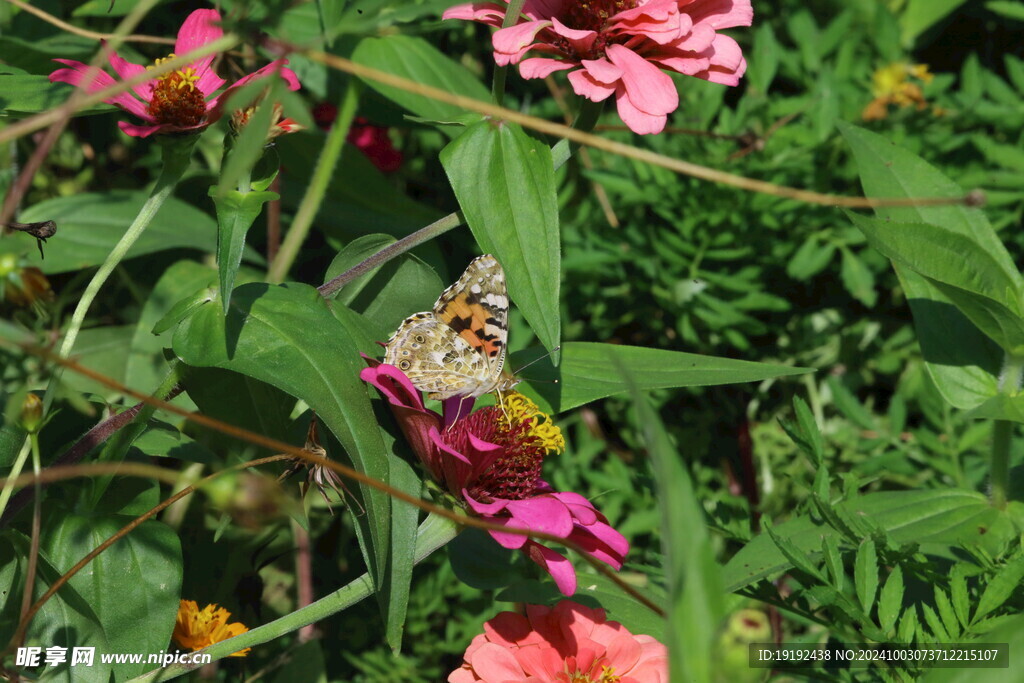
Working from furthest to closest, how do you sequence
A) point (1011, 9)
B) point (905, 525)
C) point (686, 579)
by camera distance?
point (1011, 9)
point (905, 525)
point (686, 579)

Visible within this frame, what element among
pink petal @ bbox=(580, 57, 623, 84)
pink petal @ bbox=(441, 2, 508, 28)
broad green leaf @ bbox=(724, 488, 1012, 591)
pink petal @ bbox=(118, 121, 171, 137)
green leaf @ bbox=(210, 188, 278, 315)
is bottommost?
broad green leaf @ bbox=(724, 488, 1012, 591)

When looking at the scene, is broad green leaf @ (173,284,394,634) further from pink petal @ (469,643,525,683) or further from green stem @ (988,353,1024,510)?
green stem @ (988,353,1024,510)

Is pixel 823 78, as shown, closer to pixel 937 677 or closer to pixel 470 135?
pixel 470 135

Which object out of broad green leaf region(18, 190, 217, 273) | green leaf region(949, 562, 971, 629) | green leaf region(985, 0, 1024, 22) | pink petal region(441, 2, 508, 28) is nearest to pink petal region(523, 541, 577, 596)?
green leaf region(949, 562, 971, 629)

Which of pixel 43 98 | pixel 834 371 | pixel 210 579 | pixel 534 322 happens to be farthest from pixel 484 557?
pixel 834 371

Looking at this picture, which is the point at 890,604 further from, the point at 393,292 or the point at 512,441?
the point at 393,292

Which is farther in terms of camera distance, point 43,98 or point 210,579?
point 210,579

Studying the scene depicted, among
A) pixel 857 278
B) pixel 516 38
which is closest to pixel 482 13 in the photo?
pixel 516 38
